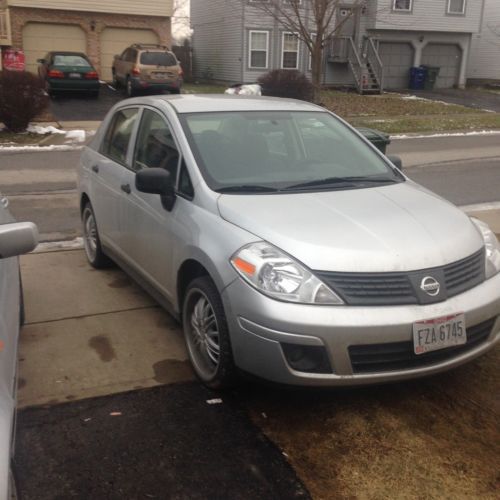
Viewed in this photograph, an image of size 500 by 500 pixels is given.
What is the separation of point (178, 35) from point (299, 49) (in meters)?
33.8

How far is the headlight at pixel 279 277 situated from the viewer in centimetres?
325

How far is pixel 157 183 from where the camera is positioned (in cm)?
411

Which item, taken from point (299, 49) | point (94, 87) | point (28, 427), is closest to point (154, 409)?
point (28, 427)

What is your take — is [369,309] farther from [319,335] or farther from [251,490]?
[251,490]

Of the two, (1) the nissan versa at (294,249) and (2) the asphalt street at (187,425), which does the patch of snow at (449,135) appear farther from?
(2) the asphalt street at (187,425)

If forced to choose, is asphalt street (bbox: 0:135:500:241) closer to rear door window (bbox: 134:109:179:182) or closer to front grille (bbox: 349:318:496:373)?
rear door window (bbox: 134:109:179:182)

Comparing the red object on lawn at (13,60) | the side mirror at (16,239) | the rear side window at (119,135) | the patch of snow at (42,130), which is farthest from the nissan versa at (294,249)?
the red object on lawn at (13,60)

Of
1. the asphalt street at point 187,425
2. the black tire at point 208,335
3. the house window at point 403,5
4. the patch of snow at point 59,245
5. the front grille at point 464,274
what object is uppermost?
the house window at point 403,5

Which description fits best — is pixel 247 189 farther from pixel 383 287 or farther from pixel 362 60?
pixel 362 60

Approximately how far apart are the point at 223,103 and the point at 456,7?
101 ft

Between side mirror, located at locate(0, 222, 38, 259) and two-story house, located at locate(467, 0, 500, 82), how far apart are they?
38.3 m

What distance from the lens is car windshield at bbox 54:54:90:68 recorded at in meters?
23.1

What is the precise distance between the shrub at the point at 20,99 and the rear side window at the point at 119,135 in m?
10.5

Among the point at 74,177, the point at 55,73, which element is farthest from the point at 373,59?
the point at 74,177
